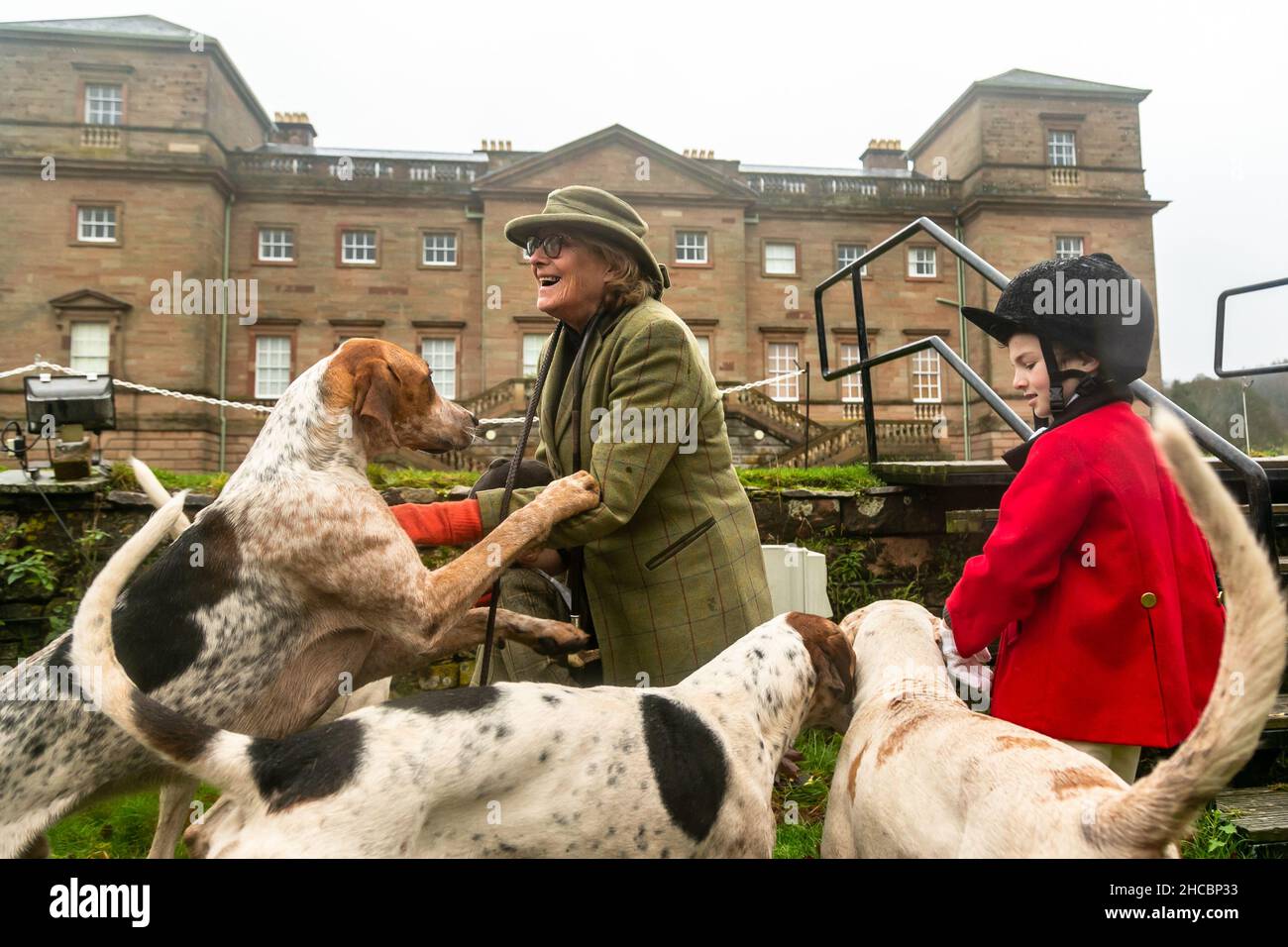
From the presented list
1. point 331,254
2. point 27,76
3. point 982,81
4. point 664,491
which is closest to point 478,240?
point 331,254

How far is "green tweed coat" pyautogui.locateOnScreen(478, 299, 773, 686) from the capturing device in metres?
2.79

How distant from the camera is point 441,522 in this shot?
2764 millimetres

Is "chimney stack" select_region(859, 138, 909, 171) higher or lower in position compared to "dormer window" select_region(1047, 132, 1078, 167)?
higher

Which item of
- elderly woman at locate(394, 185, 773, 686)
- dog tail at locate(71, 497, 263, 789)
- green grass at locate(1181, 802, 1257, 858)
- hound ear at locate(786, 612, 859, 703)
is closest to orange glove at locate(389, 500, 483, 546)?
elderly woman at locate(394, 185, 773, 686)

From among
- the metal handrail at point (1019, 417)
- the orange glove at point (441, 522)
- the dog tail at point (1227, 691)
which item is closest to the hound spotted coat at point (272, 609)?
the orange glove at point (441, 522)

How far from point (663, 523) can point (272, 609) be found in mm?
1375

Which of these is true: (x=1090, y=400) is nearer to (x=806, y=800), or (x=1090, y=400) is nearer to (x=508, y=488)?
(x=508, y=488)

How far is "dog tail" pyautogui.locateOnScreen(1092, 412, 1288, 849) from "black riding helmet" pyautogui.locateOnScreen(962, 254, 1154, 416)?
3.41 feet

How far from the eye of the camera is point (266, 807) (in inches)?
72.6

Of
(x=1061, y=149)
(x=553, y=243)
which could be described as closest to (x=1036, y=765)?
(x=553, y=243)

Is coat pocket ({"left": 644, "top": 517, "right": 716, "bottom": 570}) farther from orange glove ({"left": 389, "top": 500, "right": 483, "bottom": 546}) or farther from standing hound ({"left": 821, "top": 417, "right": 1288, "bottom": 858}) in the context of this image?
standing hound ({"left": 821, "top": 417, "right": 1288, "bottom": 858})

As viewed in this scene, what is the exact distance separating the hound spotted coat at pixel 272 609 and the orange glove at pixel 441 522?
0.11 m

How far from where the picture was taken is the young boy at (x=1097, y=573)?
232cm
